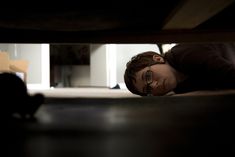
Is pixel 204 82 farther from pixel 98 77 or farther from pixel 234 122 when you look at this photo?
pixel 98 77

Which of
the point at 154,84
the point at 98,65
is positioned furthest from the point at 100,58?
the point at 154,84

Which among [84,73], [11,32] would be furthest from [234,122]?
[84,73]

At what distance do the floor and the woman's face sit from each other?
0.48 m

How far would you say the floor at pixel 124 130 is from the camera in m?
0.62

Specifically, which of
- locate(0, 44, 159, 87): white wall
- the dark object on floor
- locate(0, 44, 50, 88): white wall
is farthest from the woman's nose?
locate(0, 44, 50, 88): white wall

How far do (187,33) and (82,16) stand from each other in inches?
14.2

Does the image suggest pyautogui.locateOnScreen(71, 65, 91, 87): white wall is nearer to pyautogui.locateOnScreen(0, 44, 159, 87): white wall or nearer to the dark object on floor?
pyautogui.locateOnScreen(0, 44, 159, 87): white wall

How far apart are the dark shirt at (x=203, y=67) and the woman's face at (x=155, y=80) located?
0.04 meters

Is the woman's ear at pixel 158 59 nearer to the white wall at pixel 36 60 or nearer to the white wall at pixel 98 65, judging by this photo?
the white wall at pixel 98 65

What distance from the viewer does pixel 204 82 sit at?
148 centimetres

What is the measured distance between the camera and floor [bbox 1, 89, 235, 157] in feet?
2.03

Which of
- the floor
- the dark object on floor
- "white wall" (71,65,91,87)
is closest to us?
the floor

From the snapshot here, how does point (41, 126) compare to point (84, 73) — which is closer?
point (41, 126)

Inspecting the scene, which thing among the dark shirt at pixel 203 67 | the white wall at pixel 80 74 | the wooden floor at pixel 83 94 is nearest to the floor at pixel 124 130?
the wooden floor at pixel 83 94
